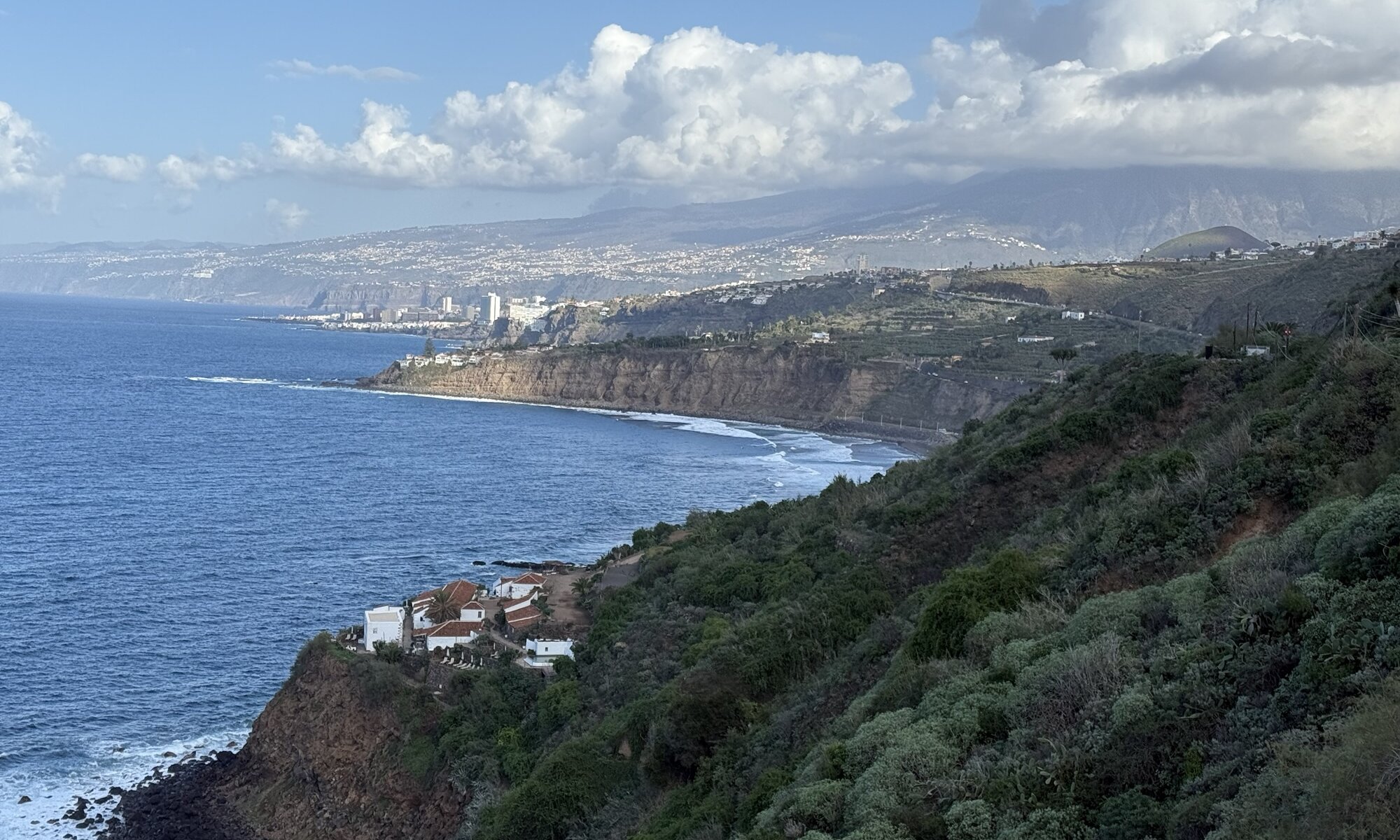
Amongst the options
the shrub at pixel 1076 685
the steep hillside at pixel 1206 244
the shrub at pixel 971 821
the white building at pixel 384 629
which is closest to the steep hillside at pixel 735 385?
the white building at pixel 384 629

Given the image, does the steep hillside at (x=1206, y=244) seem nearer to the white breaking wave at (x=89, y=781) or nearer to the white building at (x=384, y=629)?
the white building at (x=384, y=629)

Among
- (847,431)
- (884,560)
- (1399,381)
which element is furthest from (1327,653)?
(847,431)

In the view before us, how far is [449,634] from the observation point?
2994 centimetres

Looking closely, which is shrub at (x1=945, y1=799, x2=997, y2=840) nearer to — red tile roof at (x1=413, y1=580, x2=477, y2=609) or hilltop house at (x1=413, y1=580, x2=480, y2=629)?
hilltop house at (x1=413, y1=580, x2=480, y2=629)

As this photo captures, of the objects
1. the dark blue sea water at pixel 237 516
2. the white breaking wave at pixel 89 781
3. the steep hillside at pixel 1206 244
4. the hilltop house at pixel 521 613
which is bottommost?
the white breaking wave at pixel 89 781

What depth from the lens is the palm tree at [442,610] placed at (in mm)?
31328

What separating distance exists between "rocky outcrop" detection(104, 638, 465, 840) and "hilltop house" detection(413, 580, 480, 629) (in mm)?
3608

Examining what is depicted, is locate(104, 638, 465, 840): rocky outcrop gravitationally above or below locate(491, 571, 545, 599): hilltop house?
below

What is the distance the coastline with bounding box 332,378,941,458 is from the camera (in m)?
79.9

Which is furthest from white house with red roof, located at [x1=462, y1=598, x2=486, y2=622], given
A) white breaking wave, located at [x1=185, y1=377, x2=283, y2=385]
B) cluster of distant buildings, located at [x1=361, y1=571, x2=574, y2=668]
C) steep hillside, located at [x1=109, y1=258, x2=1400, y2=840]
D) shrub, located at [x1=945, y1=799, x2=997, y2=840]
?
white breaking wave, located at [x1=185, y1=377, x2=283, y2=385]

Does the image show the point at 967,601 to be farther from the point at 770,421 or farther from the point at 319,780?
the point at 770,421

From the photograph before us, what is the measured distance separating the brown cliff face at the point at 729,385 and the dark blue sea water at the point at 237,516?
529 centimetres

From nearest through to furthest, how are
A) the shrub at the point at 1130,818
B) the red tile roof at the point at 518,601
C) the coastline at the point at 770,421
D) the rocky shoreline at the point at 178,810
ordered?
the shrub at the point at 1130,818, the rocky shoreline at the point at 178,810, the red tile roof at the point at 518,601, the coastline at the point at 770,421

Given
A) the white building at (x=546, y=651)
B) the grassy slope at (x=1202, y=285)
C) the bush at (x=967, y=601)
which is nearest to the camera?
the bush at (x=967, y=601)
